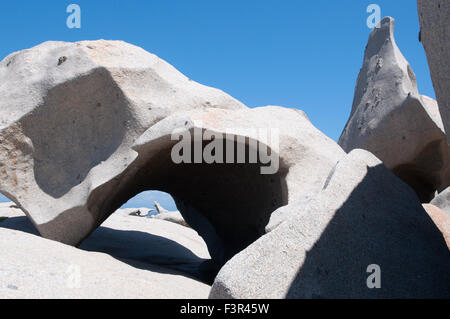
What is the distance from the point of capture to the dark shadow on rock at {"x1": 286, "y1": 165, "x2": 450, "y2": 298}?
261 cm

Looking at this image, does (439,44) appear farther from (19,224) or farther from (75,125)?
(19,224)

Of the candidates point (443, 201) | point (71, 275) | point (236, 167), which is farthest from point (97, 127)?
point (443, 201)

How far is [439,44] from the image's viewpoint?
2.68 m

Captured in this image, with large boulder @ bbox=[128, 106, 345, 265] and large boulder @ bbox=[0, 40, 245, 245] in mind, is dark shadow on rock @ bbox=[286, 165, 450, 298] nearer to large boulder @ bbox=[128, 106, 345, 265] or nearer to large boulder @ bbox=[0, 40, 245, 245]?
large boulder @ bbox=[128, 106, 345, 265]

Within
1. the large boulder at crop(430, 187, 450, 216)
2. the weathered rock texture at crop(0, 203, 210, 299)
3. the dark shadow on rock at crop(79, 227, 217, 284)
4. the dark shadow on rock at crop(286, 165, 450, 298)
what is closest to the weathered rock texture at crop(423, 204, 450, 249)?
the dark shadow on rock at crop(286, 165, 450, 298)

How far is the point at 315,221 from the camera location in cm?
291

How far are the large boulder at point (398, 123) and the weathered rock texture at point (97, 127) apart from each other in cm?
288

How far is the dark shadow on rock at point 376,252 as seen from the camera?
2607 mm

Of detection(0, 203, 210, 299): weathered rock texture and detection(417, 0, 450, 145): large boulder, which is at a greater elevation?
detection(417, 0, 450, 145): large boulder

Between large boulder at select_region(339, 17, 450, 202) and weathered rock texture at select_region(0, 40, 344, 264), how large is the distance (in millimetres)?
2882

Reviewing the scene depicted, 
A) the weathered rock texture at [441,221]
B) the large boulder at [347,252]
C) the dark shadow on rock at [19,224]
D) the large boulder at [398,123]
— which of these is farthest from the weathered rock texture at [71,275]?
the large boulder at [398,123]

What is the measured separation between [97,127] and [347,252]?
333 cm
